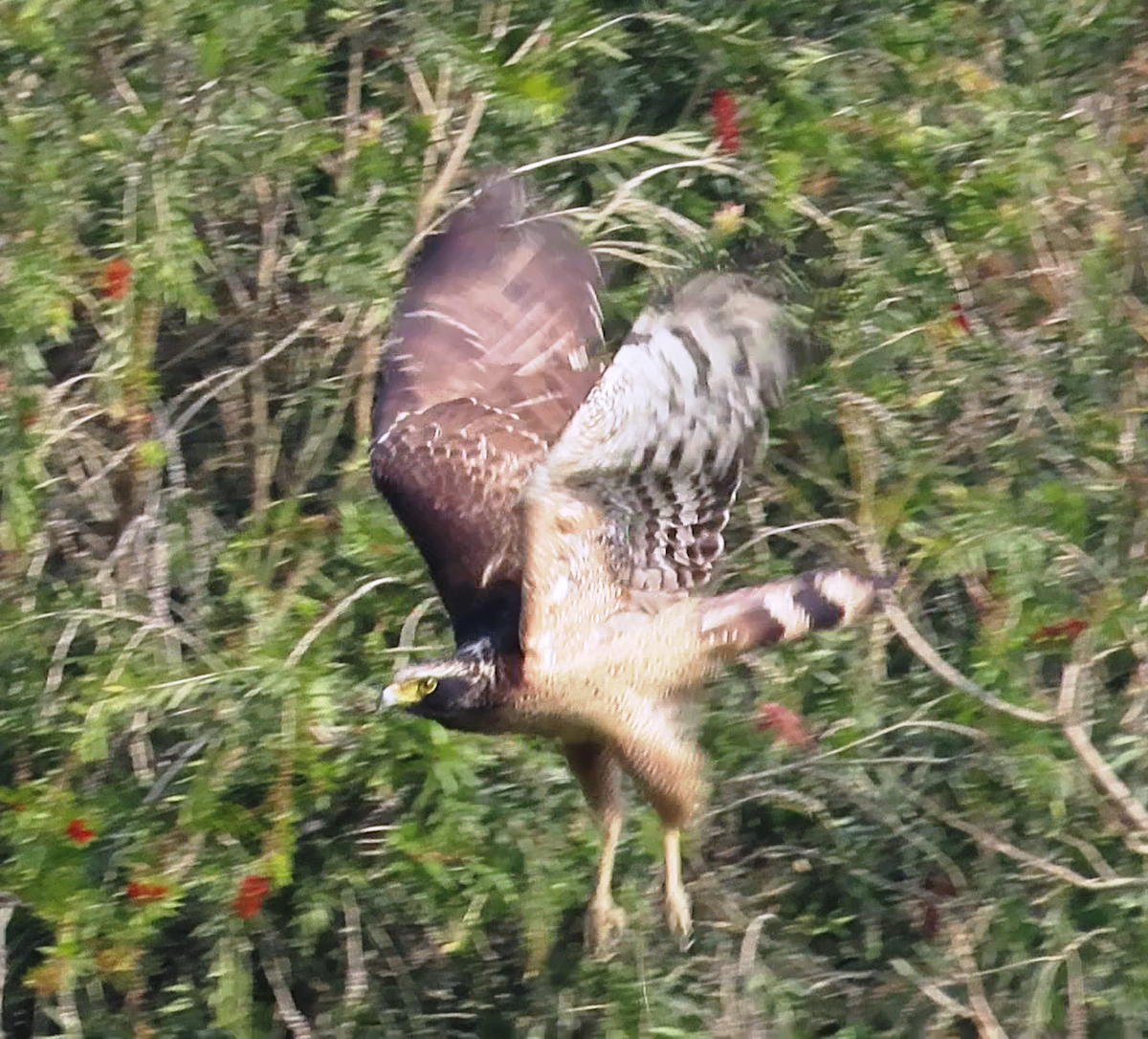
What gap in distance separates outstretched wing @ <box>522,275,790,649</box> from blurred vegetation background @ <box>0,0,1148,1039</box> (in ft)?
0.89

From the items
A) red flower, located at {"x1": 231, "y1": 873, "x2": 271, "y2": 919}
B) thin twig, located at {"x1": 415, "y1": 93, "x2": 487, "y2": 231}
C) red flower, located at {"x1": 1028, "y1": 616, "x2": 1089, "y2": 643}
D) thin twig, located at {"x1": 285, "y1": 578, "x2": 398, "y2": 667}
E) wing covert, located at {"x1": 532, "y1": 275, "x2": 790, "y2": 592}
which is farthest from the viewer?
thin twig, located at {"x1": 415, "y1": 93, "x2": 487, "y2": 231}

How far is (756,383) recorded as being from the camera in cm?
388

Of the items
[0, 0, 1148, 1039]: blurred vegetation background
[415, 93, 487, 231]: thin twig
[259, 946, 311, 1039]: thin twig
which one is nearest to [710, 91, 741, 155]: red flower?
[0, 0, 1148, 1039]: blurred vegetation background

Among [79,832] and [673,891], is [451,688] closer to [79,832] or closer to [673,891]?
[673,891]

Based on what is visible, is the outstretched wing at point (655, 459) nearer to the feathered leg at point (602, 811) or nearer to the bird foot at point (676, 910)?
the feathered leg at point (602, 811)

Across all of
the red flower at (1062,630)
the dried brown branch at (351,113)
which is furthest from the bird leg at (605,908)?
the dried brown branch at (351,113)

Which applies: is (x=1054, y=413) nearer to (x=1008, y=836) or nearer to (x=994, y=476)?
(x=994, y=476)

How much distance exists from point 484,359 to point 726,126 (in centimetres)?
81

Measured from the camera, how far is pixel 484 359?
14.9 feet

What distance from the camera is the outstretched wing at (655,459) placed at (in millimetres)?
3754

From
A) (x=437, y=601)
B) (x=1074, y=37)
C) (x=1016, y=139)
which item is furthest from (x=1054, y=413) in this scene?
(x=437, y=601)

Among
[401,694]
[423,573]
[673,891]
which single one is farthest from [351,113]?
[673,891]

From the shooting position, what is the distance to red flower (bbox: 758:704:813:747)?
4.45 metres

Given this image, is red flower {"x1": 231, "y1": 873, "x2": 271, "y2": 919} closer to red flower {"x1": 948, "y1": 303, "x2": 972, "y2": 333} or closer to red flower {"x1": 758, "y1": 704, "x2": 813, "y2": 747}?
red flower {"x1": 758, "y1": 704, "x2": 813, "y2": 747}
